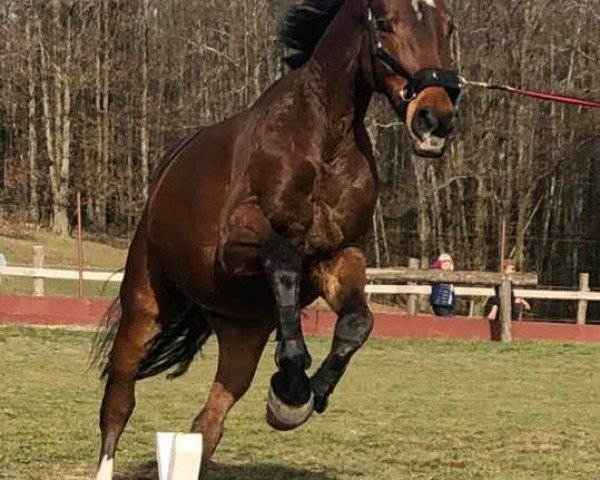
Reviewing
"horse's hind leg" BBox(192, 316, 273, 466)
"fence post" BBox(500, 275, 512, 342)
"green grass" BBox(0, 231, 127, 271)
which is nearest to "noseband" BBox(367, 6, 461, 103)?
"horse's hind leg" BBox(192, 316, 273, 466)

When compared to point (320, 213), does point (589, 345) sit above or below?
below

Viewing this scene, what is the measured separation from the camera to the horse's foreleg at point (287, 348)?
366cm

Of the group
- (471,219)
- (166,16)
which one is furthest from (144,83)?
(471,219)

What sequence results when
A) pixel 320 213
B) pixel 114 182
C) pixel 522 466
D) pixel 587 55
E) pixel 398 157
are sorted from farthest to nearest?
pixel 114 182 < pixel 398 157 < pixel 587 55 < pixel 522 466 < pixel 320 213

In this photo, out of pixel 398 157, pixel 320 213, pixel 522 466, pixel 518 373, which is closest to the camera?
pixel 320 213

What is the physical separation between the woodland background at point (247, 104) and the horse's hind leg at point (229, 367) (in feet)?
65.4

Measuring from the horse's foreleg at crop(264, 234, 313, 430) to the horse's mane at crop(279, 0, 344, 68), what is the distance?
100 cm

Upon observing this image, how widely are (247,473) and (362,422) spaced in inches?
89.0

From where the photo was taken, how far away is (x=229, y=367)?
200 inches

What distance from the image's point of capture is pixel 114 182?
35.7 metres

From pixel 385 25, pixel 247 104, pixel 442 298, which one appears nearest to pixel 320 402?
pixel 385 25

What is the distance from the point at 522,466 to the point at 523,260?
21.0m

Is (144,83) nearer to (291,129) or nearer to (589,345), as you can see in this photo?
(589,345)

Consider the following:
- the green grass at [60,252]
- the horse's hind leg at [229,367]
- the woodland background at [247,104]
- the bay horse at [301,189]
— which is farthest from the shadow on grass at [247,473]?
the green grass at [60,252]
